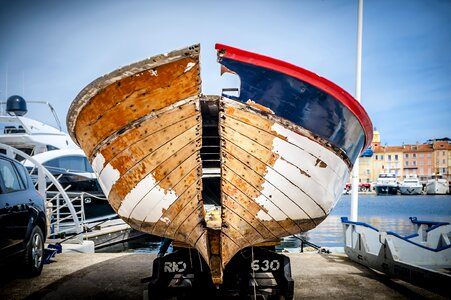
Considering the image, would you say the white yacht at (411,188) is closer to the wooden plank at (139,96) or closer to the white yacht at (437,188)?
the white yacht at (437,188)

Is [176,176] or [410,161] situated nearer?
[176,176]

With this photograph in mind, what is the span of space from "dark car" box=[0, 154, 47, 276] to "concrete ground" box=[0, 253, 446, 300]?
44cm

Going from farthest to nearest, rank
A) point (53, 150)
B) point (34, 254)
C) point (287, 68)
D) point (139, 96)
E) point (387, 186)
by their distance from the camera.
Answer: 1. point (387, 186)
2. point (53, 150)
3. point (34, 254)
4. point (287, 68)
5. point (139, 96)

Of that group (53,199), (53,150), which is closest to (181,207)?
(53,199)

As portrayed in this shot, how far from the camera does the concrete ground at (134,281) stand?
4.66 m

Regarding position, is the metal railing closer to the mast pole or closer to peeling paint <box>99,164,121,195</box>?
peeling paint <box>99,164,121,195</box>

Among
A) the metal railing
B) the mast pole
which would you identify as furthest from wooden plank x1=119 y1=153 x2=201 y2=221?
the metal railing

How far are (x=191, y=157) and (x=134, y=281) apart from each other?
3504 millimetres

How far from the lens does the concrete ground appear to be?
4660 millimetres

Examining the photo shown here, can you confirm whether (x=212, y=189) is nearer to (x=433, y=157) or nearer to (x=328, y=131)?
(x=328, y=131)

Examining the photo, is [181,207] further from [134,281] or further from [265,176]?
[134,281]

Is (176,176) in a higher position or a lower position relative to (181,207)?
higher

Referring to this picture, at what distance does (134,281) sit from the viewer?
5484mm

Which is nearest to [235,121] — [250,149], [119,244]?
[250,149]
